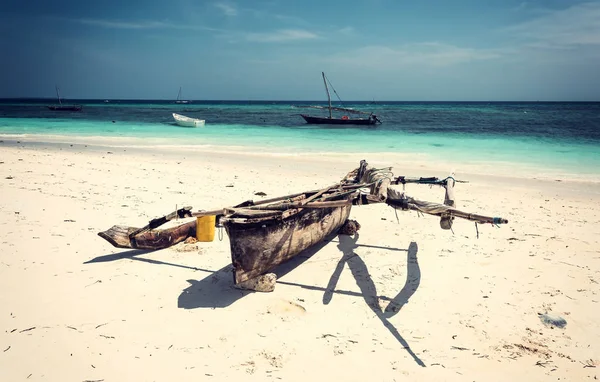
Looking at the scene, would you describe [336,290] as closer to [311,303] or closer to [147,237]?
[311,303]

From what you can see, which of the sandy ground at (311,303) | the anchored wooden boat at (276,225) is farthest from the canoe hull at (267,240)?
the sandy ground at (311,303)

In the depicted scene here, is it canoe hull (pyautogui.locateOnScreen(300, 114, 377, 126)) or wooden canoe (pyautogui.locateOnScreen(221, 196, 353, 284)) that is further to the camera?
canoe hull (pyautogui.locateOnScreen(300, 114, 377, 126))

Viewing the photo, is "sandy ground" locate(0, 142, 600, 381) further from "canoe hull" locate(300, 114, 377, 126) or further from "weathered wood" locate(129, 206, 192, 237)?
"canoe hull" locate(300, 114, 377, 126)

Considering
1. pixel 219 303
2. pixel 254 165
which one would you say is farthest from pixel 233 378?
pixel 254 165

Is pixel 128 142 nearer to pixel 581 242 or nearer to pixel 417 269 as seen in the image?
pixel 417 269

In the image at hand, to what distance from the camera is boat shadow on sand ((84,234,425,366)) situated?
4.50 meters

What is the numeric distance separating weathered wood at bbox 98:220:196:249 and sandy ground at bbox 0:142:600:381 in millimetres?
193

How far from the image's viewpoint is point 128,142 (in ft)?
72.3

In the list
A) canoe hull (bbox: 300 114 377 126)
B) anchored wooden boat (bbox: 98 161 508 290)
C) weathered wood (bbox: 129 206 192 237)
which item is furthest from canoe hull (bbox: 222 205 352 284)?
canoe hull (bbox: 300 114 377 126)

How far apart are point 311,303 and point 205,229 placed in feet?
8.11

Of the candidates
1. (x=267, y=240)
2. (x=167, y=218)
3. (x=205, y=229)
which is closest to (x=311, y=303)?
(x=267, y=240)

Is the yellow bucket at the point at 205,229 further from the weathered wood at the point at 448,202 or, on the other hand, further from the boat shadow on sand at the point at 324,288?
the weathered wood at the point at 448,202

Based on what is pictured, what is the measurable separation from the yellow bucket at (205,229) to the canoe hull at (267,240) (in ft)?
5.89

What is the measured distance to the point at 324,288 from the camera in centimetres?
498
